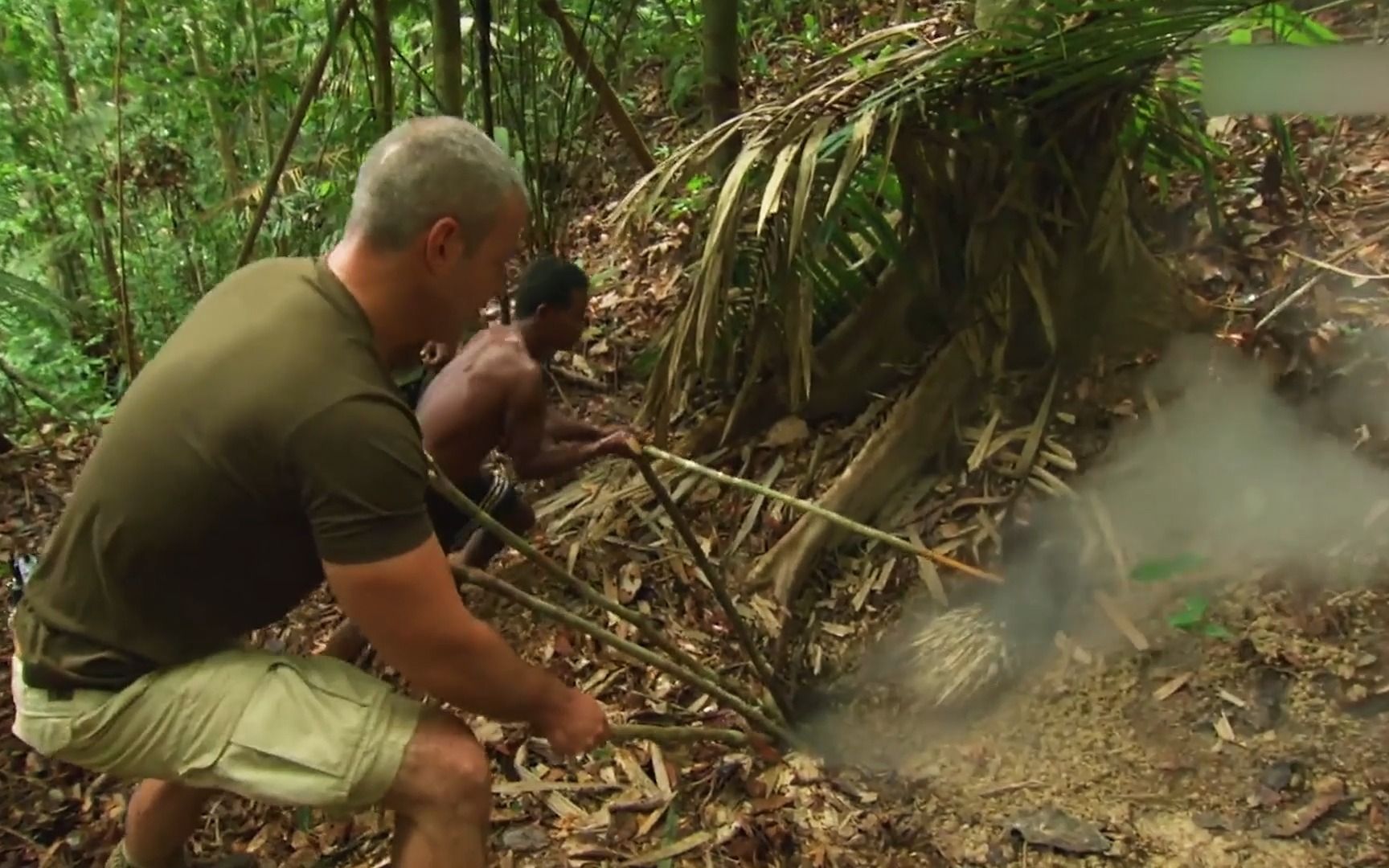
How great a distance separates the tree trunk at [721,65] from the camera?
3.96 metres

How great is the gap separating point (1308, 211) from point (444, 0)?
2.78m

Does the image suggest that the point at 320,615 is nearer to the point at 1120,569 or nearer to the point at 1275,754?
the point at 1120,569

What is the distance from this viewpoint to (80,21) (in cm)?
541

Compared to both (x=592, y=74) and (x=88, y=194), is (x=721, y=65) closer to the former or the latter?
(x=592, y=74)

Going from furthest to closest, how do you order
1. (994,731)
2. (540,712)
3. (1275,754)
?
1. (994,731)
2. (1275,754)
3. (540,712)

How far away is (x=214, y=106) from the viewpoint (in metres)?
5.41

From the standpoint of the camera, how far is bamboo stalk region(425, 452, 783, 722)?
7.76 feet

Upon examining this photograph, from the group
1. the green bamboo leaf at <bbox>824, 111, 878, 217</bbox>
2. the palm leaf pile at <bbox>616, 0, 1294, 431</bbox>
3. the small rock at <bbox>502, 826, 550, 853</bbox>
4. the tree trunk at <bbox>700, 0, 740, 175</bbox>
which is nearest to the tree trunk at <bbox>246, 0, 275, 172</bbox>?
the tree trunk at <bbox>700, 0, 740, 175</bbox>

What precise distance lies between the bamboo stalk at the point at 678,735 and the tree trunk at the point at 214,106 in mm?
3591

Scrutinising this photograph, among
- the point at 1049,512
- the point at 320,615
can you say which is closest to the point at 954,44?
the point at 1049,512

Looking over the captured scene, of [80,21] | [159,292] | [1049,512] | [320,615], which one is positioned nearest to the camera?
[1049,512]

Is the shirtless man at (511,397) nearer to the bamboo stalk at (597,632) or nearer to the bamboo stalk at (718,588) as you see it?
the bamboo stalk at (718,588)
